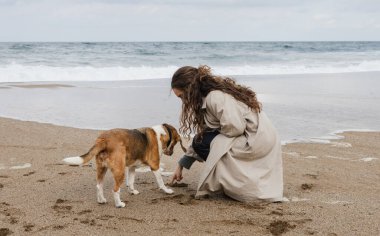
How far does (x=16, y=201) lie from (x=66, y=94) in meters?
10.0

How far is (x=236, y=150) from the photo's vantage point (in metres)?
5.39

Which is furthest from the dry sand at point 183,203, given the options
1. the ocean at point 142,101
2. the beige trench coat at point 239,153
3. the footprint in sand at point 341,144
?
the ocean at point 142,101

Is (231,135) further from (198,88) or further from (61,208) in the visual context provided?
(61,208)

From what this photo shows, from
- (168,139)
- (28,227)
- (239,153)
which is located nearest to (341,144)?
Result: (239,153)

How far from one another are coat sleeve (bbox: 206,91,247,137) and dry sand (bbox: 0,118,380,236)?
2.79 ft

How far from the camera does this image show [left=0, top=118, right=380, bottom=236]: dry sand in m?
4.77

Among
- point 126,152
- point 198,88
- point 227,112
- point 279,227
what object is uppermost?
point 198,88

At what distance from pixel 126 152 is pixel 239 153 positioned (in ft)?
4.05

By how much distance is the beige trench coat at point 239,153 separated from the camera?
5.33m

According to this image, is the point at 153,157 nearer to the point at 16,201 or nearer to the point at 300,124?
the point at 16,201

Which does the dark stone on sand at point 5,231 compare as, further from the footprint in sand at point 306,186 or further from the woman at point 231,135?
the footprint in sand at point 306,186

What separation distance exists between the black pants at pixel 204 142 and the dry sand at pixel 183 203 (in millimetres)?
552

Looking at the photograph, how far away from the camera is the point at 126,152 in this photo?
5316mm

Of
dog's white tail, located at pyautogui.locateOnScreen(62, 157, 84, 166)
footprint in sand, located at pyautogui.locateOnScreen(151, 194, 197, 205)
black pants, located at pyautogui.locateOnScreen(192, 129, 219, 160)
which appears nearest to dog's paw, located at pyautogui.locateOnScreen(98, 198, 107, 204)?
footprint in sand, located at pyautogui.locateOnScreen(151, 194, 197, 205)
